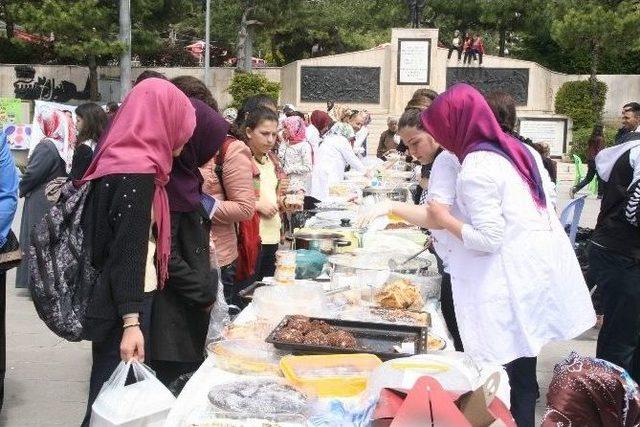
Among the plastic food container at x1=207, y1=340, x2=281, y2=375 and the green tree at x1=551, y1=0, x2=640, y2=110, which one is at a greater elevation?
the green tree at x1=551, y1=0, x2=640, y2=110

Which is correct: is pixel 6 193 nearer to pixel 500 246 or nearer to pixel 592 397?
pixel 500 246

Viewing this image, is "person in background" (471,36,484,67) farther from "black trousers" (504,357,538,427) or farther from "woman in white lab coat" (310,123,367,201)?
"black trousers" (504,357,538,427)

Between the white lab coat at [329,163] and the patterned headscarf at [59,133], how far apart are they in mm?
2608

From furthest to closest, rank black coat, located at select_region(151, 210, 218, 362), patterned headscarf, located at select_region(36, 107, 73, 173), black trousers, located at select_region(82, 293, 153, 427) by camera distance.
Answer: patterned headscarf, located at select_region(36, 107, 73, 173) < black coat, located at select_region(151, 210, 218, 362) < black trousers, located at select_region(82, 293, 153, 427)

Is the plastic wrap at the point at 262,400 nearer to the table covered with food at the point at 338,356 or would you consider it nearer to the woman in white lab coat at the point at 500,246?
the table covered with food at the point at 338,356

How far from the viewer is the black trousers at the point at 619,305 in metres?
4.17

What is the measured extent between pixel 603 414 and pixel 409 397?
0.52 metres

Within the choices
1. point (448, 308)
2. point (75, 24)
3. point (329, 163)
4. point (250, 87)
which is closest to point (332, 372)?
point (448, 308)

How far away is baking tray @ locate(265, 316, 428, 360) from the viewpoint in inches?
107

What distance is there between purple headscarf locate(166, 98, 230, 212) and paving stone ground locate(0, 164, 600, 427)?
1887mm

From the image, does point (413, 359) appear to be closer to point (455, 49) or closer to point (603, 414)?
point (603, 414)

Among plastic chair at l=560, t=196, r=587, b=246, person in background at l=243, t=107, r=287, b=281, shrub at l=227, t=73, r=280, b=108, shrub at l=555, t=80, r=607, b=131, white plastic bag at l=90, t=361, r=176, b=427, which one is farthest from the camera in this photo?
shrub at l=227, t=73, r=280, b=108

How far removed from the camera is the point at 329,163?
8992 millimetres

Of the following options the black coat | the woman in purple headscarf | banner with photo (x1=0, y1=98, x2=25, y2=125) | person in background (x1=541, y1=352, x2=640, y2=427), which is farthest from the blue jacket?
banner with photo (x1=0, y1=98, x2=25, y2=125)
